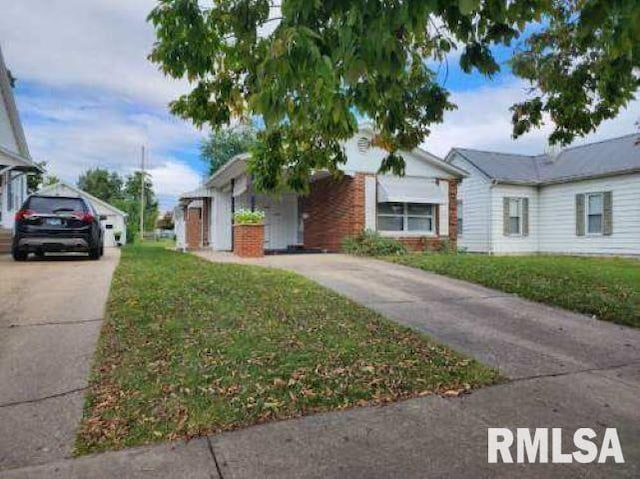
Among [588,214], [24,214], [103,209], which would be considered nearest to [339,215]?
[24,214]

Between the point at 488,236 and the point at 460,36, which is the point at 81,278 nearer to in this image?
the point at 460,36

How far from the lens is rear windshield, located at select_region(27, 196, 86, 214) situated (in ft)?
36.9

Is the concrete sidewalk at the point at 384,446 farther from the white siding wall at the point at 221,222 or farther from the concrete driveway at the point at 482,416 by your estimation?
the white siding wall at the point at 221,222

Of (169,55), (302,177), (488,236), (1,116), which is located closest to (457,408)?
(302,177)

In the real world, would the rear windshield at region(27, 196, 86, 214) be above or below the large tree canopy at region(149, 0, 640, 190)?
below

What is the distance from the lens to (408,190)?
17.0 m

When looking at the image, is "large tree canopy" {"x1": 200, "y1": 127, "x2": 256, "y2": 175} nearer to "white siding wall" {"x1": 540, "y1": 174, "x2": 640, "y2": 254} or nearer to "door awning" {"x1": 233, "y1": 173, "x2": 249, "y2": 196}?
"door awning" {"x1": 233, "y1": 173, "x2": 249, "y2": 196}

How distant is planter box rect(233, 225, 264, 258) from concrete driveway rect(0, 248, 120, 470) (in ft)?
19.4

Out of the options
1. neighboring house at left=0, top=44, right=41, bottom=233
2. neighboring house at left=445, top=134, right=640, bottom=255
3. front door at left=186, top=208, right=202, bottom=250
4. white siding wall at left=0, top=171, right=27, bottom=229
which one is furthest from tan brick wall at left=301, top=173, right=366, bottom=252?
white siding wall at left=0, top=171, right=27, bottom=229

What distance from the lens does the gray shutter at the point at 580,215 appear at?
61.2ft

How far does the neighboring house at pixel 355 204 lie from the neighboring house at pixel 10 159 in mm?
6454

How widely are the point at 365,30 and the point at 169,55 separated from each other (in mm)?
2965
